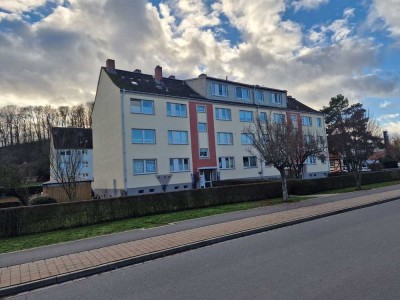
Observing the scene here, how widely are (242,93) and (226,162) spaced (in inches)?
366

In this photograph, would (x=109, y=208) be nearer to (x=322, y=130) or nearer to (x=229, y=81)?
(x=229, y=81)

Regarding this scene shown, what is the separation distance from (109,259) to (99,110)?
31.7 metres

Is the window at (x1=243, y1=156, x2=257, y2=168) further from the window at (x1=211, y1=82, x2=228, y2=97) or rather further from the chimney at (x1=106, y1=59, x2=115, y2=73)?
the chimney at (x1=106, y1=59, x2=115, y2=73)

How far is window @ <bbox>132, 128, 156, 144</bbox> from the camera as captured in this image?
3209 cm

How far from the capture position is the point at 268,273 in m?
5.73

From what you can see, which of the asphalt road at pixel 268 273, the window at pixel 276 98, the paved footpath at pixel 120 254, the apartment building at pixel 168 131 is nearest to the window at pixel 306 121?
the window at pixel 276 98

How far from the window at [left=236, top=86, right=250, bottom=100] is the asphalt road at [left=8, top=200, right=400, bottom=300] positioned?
112ft

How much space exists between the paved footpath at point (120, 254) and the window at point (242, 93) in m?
31.3

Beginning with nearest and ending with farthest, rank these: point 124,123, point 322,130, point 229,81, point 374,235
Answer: point 374,235, point 124,123, point 229,81, point 322,130

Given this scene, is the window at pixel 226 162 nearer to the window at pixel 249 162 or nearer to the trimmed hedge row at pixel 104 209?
the window at pixel 249 162

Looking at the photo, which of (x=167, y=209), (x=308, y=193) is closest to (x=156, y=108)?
(x=308, y=193)

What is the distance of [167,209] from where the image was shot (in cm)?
1579

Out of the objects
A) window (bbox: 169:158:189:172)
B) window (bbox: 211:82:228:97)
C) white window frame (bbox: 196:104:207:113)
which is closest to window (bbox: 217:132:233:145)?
white window frame (bbox: 196:104:207:113)

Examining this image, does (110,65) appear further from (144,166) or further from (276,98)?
(276,98)
